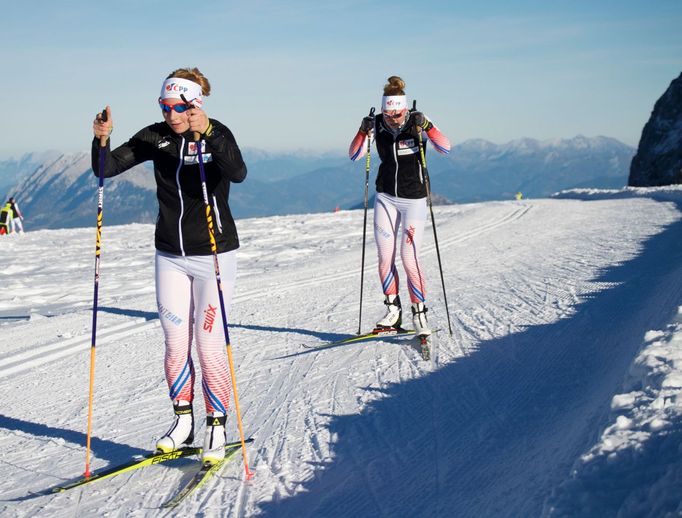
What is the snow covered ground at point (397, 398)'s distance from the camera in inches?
144

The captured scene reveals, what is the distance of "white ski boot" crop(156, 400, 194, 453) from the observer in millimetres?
4559

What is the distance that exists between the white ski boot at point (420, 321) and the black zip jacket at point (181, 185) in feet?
11.1

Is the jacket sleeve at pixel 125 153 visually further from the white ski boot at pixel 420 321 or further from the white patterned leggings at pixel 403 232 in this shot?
the white ski boot at pixel 420 321

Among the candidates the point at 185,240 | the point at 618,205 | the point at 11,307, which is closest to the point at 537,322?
the point at 185,240

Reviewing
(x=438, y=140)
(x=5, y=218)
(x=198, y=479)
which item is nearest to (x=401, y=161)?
(x=438, y=140)

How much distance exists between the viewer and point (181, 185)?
438cm

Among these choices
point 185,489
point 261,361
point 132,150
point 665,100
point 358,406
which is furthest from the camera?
point 665,100

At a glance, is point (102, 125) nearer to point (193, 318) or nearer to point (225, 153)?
point (225, 153)

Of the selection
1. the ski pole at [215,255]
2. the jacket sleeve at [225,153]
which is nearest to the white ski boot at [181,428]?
the ski pole at [215,255]

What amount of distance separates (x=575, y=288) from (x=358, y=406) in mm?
5279

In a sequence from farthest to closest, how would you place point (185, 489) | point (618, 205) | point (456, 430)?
point (618, 205), point (456, 430), point (185, 489)

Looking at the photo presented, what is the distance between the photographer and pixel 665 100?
218 feet

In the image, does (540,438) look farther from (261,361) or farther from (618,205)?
(618,205)

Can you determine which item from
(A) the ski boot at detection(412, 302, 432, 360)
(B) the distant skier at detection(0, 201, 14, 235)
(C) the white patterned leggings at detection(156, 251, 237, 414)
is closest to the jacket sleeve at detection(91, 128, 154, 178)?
(C) the white patterned leggings at detection(156, 251, 237, 414)
